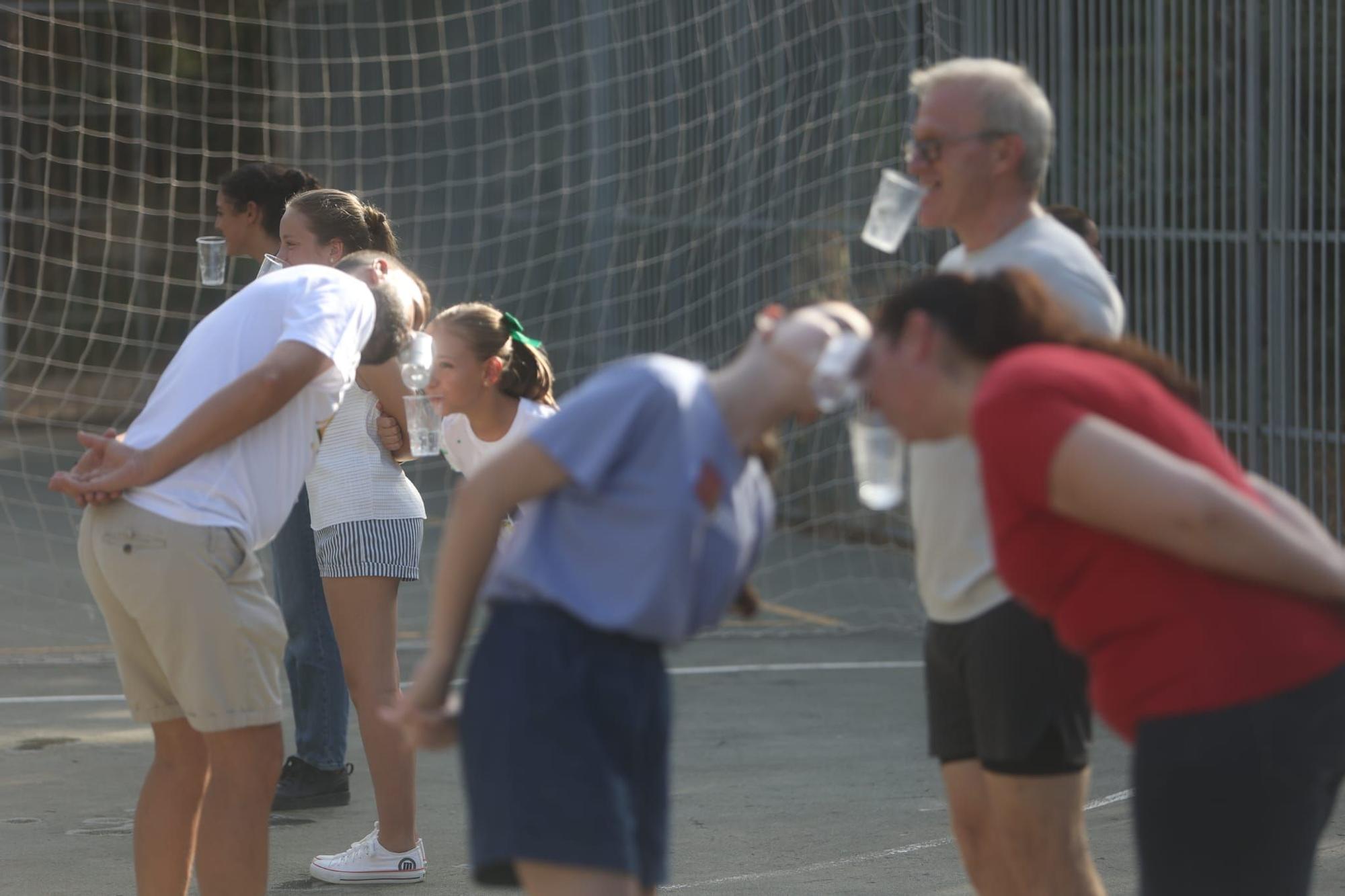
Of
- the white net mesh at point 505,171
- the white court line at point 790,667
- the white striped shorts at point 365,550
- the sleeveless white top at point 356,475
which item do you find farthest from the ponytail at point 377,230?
the white net mesh at point 505,171

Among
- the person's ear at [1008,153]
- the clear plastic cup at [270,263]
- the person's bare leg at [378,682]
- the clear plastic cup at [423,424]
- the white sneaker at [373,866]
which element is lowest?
the white sneaker at [373,866]

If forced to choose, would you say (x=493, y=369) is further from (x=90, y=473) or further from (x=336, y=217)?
(x=90, y=473)

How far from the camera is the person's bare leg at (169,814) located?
3594 mm

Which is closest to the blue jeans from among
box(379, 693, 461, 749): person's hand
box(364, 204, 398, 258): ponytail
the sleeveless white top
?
the sleeveless white top

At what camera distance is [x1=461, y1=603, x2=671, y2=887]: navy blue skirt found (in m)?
2.34

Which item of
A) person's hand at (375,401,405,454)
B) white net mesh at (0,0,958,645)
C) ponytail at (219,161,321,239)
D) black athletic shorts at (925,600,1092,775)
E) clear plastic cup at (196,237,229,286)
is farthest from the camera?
white net mesh at (0,0,958,645)

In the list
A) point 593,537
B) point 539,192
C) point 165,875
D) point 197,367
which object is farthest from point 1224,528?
point 539,192

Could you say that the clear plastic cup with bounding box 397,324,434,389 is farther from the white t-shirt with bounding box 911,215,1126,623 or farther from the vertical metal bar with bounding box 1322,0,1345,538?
the vertical metal bar with bounding box 1322,0,1345,538

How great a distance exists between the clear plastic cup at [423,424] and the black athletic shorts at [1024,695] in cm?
143

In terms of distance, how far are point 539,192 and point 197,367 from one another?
32.5 ft

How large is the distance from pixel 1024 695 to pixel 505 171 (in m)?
10.8

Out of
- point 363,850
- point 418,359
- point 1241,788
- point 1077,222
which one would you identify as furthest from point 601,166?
point 1241,788

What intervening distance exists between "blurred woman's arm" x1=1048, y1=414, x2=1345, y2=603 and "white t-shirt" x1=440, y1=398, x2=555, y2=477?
1.99 metres

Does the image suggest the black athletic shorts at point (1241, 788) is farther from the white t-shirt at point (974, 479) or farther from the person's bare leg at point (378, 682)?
the person's bare leg at point (378, 682)
